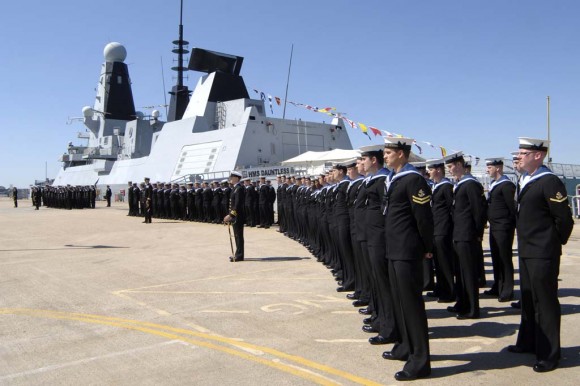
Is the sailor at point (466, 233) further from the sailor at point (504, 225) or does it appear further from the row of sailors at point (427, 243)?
the sailor at point (504, 225)

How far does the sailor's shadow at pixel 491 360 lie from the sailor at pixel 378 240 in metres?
0.51

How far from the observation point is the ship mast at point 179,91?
40.5 metres

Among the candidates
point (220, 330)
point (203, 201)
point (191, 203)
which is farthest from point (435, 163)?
point (191, 203)

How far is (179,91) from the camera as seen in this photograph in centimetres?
4175

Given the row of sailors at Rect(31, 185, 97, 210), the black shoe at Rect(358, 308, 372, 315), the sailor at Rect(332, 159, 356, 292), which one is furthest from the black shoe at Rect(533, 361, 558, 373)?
the row of sailors at Rect(31, 185, 97, 210)

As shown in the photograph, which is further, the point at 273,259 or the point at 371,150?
the point at 273,259

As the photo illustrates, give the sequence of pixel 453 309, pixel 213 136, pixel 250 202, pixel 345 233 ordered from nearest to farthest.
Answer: pixel 453 309 < pixel 345 233 < pixel 250 202 < pixel 213 136

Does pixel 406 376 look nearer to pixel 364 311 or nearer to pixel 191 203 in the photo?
pixel 364 311

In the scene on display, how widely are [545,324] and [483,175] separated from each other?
1505 cm

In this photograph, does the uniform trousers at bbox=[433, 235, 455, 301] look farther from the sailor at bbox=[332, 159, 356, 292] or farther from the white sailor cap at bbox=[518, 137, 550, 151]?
the white sailor cap at bbox=[518, 137, 550, 151]

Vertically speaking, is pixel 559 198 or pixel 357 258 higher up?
pixel 559 198

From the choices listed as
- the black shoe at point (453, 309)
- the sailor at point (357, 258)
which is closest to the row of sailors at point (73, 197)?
the sailor at point (357, 258)

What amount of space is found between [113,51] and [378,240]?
49.6 meters

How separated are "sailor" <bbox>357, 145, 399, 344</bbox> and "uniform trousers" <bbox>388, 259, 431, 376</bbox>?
58 centimetres
